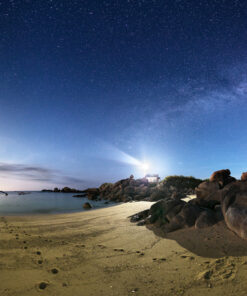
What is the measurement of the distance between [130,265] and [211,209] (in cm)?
444

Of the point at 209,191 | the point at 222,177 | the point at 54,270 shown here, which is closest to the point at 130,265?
the point at 54,270

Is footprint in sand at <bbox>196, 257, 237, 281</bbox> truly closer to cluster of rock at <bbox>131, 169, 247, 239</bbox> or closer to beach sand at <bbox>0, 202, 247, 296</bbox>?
beach sand at <bbox>0, 202, 247, 296</bbox>

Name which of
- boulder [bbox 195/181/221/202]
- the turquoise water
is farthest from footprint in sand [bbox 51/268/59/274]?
the turquoise water

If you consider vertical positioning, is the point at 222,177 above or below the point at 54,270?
above

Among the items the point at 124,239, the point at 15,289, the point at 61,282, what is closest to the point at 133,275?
the point at 61,282

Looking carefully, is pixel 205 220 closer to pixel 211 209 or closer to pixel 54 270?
pixel 211 209

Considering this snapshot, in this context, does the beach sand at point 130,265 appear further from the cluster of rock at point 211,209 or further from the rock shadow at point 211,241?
the cluster of rock at point 211,209

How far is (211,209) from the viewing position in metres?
6.86

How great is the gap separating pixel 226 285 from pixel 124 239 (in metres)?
3.69

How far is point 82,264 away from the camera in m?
4.11

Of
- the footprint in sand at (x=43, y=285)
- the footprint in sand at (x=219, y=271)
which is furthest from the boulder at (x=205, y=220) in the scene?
the footprint in sand at (x=43, y=285)

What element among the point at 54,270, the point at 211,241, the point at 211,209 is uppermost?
the point at 211,209

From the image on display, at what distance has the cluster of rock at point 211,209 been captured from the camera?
5.19 meters

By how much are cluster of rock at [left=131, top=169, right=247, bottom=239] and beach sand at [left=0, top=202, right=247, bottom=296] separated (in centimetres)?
36
